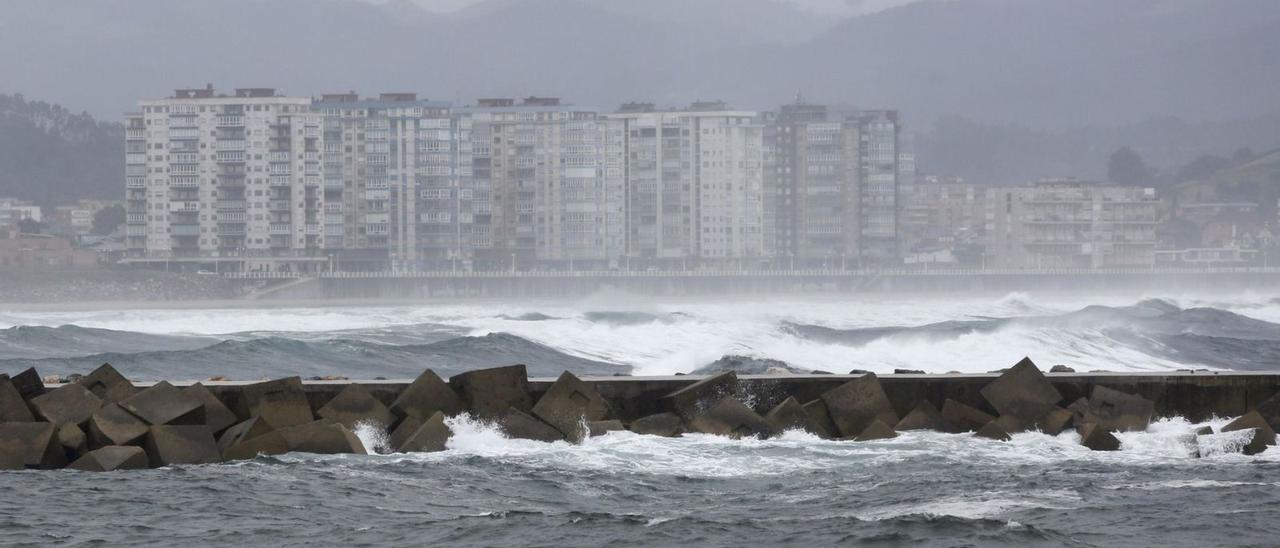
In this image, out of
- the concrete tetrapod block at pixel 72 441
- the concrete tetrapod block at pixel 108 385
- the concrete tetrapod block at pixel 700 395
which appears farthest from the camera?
the concrete tetrapod block at pixel 700 395

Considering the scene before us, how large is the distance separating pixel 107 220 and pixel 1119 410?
13532cm

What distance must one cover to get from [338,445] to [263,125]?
336 ft

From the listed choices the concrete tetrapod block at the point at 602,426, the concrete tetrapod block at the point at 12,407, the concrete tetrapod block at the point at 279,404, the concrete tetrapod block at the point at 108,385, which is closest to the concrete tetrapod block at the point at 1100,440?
the concrete tetrapod block at the point at 602,426

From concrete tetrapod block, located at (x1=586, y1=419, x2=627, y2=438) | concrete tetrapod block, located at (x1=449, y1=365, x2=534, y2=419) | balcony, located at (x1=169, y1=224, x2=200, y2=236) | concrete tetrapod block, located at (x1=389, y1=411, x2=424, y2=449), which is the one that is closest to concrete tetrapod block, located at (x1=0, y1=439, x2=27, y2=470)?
concrete tetrapod block, located at (x1=389, y1=411, x2=424, y2=449)

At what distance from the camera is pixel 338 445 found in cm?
1389

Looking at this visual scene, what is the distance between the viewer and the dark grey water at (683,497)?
34.7 feet

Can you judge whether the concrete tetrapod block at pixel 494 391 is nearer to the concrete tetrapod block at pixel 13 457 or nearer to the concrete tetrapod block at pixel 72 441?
the concrete tetrapod block at pixel 72 441

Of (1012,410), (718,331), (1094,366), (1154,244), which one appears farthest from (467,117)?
(1012,410)

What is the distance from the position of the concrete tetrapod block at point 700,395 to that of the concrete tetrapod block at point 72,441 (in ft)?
15.4

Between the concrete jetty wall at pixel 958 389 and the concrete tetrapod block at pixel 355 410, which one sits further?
the concrete jetty wall at pixel 958 389

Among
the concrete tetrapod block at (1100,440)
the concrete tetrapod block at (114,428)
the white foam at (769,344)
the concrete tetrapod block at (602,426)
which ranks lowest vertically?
the white foam at (769,344)

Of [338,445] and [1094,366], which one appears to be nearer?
[338,445]

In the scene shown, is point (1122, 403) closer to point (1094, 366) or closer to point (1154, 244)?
point (1094, 366)

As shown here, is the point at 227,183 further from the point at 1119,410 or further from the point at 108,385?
the point at 1119,410
